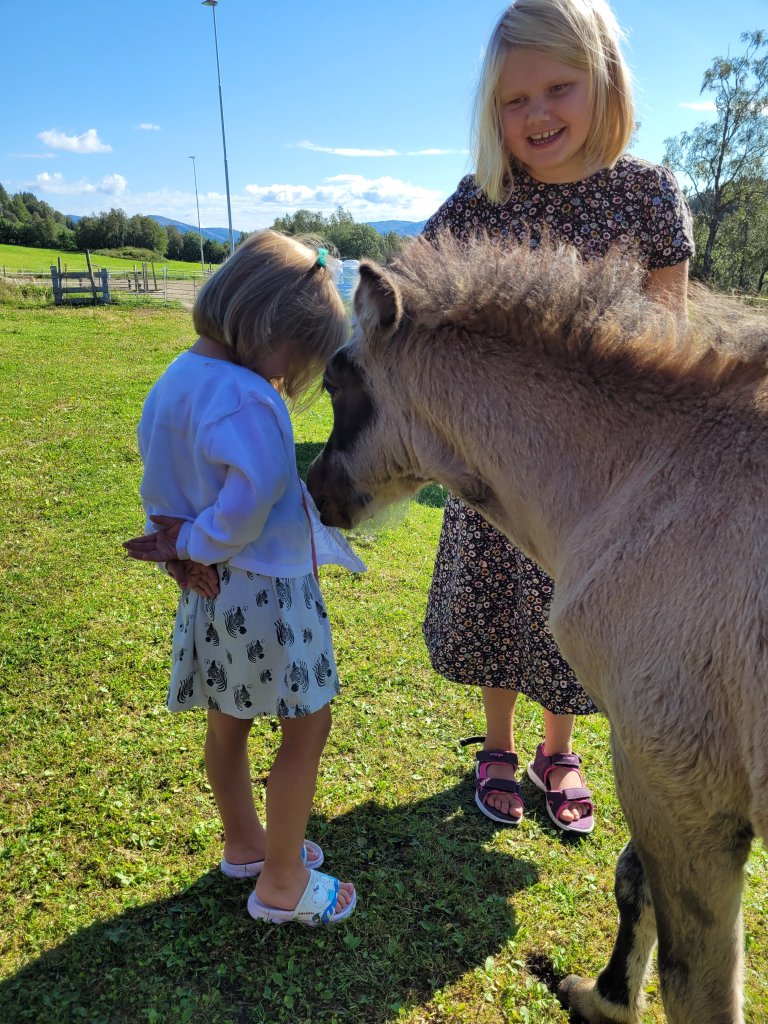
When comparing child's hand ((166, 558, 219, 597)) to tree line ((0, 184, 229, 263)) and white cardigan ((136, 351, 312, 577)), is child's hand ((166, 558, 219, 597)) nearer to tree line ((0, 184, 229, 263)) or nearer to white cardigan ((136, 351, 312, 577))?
white cardigan ((136, 351, 312, 577))

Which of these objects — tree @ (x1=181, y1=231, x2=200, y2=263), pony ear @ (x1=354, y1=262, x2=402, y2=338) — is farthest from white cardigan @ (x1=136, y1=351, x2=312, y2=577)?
tree @ (x1=181, y1=231, x2=200, y2=263)

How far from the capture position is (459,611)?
9.77ft

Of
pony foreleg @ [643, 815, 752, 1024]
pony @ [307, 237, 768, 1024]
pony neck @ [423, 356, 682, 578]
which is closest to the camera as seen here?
pony @ [307, 237, 768, 1024]

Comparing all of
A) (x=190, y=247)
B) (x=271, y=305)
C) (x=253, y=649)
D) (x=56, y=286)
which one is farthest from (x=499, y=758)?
(x=190, y=247)

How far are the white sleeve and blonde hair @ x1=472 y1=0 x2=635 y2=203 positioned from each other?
1.31 meters

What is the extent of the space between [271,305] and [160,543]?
2.70ft

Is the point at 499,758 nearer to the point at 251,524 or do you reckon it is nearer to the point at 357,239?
the point at 251,524

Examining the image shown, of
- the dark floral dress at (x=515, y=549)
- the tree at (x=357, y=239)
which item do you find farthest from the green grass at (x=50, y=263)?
the dark floral dress at (x=515, y=549)

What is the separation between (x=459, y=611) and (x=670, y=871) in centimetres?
140

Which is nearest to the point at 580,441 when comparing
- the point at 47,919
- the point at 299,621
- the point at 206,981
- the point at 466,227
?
→ the point at 299,621

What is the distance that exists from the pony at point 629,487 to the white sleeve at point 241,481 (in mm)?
299

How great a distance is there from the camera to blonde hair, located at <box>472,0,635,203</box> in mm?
2252

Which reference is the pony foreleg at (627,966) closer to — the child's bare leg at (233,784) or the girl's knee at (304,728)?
the girl's knee at (304,728)

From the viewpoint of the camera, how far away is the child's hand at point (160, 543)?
2141 millimetres
